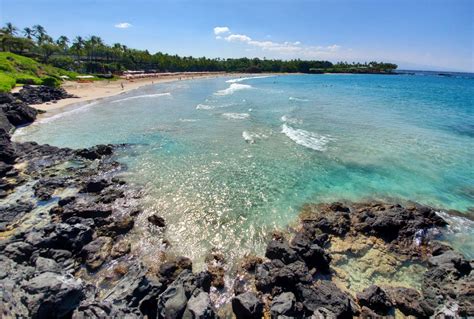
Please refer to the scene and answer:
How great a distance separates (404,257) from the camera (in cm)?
1376

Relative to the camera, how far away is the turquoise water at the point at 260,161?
654 inches

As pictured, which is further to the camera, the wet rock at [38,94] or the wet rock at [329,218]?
the wet rock at [38,94]

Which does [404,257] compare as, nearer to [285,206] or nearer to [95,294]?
[285,206]

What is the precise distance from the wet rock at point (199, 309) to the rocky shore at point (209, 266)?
4cm

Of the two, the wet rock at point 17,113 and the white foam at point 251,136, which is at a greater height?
the wet rock at point 17,113

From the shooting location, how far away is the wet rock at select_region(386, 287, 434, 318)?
10688 mm

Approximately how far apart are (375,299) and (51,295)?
1206cm

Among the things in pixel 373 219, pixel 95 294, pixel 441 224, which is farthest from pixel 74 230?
pixel 441 224

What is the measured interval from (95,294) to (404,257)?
14.8 metres

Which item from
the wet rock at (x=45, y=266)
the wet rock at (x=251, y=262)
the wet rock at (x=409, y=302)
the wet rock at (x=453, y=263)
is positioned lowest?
the wet rock at (x=409, y=302)

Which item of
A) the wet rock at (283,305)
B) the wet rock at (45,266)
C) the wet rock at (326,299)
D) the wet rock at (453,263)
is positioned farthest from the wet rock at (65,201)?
the wet rock at (453,263)

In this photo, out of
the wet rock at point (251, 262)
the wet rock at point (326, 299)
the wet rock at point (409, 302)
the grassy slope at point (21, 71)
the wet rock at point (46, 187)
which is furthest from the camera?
the grassy slope at point (21, 71)

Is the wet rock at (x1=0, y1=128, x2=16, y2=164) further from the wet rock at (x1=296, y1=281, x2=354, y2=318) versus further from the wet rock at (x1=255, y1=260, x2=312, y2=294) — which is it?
the wet rock at (x1=296, y1=281, x2=354, y2=318)

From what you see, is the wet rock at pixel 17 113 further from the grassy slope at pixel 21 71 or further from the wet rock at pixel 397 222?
the wet rock at pixel 397 222
